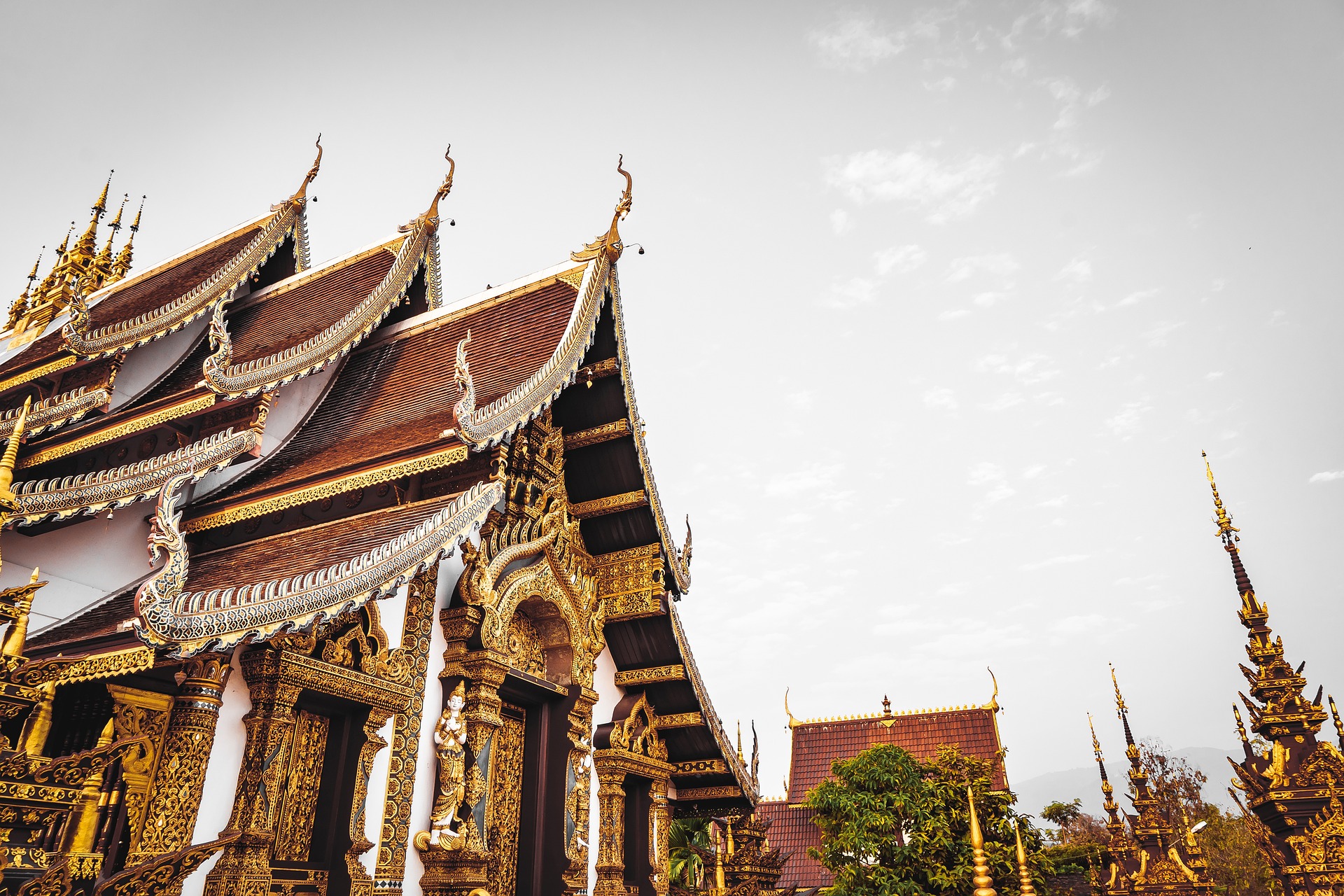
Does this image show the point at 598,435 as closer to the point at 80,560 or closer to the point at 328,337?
the point at 328,337

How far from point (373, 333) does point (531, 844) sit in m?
4.46

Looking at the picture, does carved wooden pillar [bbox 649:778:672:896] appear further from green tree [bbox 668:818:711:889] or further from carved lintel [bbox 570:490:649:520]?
green tree [bbox 668:818:711:889]

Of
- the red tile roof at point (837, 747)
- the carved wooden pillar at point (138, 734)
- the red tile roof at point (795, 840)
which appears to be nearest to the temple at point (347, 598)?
the carved wooden pillar at point (138, 734)

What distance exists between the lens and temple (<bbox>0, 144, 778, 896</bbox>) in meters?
3.98

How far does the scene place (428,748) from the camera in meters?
5.47

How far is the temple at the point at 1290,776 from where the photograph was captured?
5.65m

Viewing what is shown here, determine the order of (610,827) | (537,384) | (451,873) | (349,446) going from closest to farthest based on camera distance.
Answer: (451,873), (537,384), (349,446), (610,827)

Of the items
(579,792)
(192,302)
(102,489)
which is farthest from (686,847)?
(102,489)

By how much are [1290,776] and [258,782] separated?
6566 mm

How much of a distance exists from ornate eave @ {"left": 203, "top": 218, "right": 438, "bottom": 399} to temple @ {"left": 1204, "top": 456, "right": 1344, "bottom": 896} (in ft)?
23.4

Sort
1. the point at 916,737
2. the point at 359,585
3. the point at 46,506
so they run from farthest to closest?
the point at 916,737 < the point at 46,506 < the point at 359,585

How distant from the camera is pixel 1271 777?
19.5ft

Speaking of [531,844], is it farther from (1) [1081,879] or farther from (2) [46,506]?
(1) [1081,879]

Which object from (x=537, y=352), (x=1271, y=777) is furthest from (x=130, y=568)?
(x=1271, y=777)
